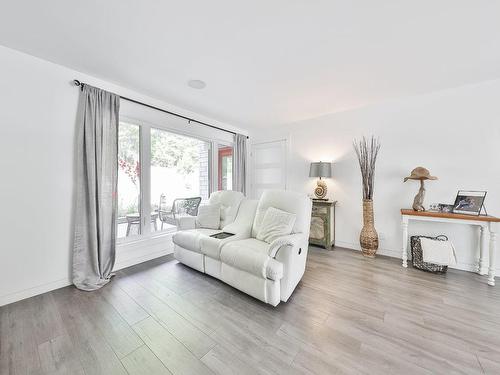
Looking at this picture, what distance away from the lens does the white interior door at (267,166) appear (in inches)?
166

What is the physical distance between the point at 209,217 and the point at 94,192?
1.37m

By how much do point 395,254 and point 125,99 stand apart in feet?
14.3

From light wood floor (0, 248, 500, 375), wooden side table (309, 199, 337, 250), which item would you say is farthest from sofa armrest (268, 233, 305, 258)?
wooden side table (309, 199, 337, 250)

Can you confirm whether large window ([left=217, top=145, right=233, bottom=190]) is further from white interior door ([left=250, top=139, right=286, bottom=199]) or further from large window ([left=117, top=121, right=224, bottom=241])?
white interior door ([left=250, top=139, right=286, bottom=199])

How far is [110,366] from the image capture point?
1.22 meters

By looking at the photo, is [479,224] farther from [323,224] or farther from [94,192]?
[94,192]

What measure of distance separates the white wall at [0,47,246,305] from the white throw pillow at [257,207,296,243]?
7.03 ft

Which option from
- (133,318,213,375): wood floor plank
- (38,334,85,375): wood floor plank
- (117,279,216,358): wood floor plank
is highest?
(117,279,216,358): wood floor plank

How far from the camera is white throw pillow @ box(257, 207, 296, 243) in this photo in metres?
2.14

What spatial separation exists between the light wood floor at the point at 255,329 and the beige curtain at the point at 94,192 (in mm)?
244

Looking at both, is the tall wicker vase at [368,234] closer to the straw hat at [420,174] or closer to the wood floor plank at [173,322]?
the straw hat at [420,174]

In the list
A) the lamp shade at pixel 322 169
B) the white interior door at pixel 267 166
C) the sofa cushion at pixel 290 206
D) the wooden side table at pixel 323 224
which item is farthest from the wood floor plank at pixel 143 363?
the white interior door at pixel 267 166

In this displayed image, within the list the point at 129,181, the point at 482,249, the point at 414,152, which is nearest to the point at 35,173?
the point at 129,181

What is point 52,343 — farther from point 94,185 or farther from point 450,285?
point 450,285
